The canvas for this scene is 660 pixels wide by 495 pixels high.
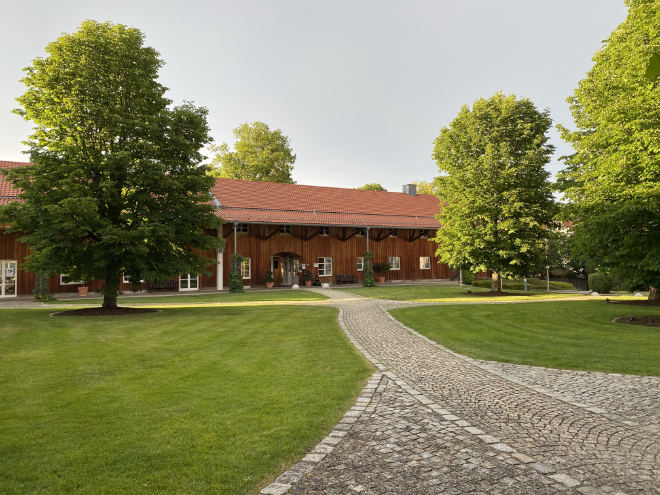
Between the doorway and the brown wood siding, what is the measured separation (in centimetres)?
Answer: 73

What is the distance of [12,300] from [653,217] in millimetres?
28243

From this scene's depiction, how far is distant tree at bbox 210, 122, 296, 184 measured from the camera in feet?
142

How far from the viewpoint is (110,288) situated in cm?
1549

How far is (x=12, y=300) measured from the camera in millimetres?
21766

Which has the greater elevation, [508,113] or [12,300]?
[508,113]

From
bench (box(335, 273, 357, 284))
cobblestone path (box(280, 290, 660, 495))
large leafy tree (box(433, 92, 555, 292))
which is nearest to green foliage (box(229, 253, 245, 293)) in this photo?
bench (box(335, 273, 357, 284))

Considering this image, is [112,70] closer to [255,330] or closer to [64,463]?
[255,330]

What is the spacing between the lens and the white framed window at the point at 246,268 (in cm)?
2917

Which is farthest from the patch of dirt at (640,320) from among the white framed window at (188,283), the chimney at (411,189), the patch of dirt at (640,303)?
the chimney at (411,189)

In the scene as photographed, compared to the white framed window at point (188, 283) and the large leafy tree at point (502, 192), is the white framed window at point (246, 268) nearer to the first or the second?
the white framed window at point (188, 283)

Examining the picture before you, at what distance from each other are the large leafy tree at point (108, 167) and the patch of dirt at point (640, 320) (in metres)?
14.1

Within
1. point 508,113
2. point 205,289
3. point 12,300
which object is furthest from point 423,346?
point 12,300

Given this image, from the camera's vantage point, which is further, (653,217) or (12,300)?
(12,300)

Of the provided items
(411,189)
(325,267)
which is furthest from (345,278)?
(411,189)
